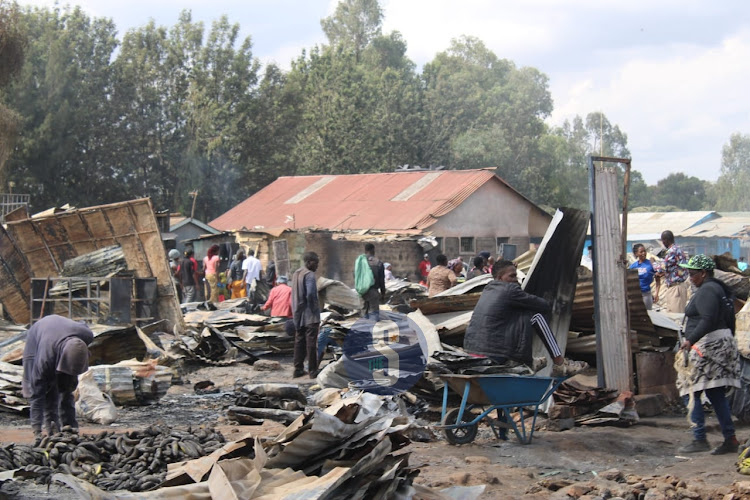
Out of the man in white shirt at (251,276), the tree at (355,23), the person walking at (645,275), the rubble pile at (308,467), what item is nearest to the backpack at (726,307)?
the rubble pile at (308,467)

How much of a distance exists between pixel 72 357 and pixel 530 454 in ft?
13.3

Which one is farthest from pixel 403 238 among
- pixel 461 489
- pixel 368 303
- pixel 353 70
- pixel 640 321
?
pixel 353 70

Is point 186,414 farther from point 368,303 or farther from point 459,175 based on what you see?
point 459,175

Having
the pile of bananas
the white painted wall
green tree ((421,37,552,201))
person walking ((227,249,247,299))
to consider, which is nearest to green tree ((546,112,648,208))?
green tree ((421,37,552,201))

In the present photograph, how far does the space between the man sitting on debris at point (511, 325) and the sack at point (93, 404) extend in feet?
13.1

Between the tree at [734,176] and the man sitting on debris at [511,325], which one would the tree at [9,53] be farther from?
the tree at [734,176]

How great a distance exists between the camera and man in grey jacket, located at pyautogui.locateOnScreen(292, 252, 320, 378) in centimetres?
1158

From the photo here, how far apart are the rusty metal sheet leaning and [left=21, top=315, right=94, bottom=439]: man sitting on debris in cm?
457

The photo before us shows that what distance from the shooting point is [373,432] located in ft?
18.1

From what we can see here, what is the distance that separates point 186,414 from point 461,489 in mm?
4779

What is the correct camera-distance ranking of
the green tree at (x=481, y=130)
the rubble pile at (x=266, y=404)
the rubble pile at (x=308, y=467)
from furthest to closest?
1. the green tree at (x=481, y=130)
2. the rubble pile at (x=266, y=404)
3. the rubble pile at (x=308, y=467)

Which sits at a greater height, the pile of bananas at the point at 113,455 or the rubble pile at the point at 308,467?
the rubble pile at the point at 308,467

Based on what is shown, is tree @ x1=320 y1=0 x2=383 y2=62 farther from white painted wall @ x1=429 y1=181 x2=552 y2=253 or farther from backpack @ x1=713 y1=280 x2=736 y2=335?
backpack @ x1=713 y1=280 x2=736 y2=335

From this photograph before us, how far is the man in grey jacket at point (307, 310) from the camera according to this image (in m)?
11.6
